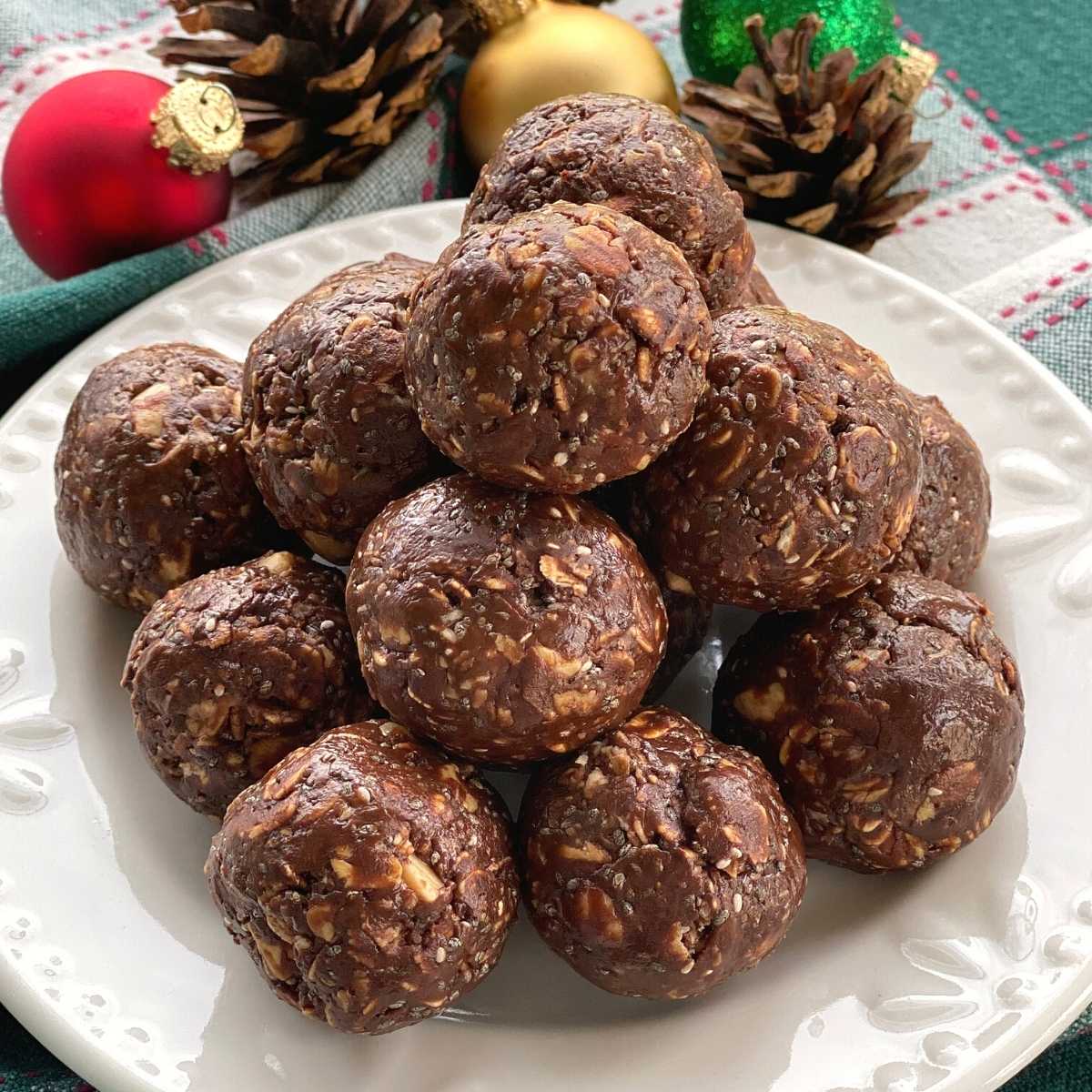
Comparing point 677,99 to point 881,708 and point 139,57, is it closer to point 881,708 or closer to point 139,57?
point 139,57

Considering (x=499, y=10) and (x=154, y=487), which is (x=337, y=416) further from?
(x=499, y=10)

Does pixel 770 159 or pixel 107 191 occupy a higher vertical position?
pixel 770 159

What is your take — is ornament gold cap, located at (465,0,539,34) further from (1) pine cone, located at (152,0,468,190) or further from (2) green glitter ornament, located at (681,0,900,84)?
(2) green glitter ornament, located at (681,0,900,84)

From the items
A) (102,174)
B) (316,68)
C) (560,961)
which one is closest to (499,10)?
(316,68)

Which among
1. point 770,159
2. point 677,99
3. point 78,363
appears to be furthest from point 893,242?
point 78,363

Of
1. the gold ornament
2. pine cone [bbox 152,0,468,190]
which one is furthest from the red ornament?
the gold ornament

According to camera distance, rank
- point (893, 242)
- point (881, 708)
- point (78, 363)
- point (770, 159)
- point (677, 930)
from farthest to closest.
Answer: point (893, 242) < point (770, 159) < point (78, 363) < point (881, 708) < point (677, 930)
